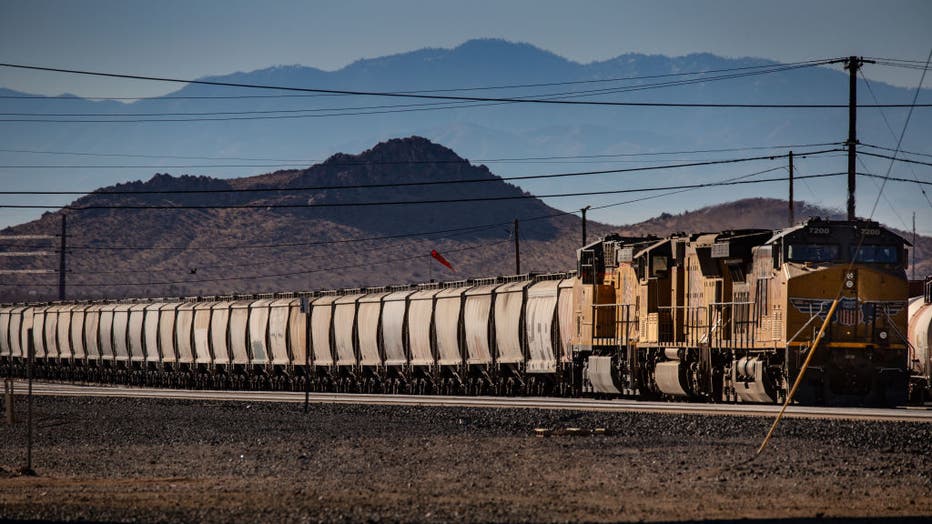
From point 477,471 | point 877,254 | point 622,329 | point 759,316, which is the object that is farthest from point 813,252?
point 477,471

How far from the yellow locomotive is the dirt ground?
140 inches

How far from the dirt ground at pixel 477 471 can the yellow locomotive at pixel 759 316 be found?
3552 millimetres

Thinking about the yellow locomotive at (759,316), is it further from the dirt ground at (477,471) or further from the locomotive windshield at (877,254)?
the dirt ground at (477,471)

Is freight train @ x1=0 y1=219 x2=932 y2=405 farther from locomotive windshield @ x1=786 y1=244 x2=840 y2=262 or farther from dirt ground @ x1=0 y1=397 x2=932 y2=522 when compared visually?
dirt ground @ x1=0 y1=397 x2=932 y2=522

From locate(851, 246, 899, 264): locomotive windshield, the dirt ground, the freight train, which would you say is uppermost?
locate(851, 246, 899, 264): locomotive windshield

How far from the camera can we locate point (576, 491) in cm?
1474

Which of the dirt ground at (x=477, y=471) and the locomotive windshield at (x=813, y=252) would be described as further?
the locomotive windshield at (x=813, y=252)

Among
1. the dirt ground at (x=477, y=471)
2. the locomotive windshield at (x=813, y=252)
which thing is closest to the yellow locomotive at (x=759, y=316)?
the locomotive windshield at (x=813, y=252)

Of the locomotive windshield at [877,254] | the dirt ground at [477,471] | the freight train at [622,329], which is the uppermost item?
the locomotive windshield at [877,254]

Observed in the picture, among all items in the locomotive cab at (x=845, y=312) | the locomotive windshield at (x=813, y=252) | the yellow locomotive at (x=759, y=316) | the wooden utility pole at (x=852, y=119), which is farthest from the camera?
the wooden utility pole at (x=852, y=119)

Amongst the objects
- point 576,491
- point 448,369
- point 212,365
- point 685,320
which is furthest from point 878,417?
point 212,365

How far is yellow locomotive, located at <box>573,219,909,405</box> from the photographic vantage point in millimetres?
25719

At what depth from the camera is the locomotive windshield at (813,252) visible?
1027 inches

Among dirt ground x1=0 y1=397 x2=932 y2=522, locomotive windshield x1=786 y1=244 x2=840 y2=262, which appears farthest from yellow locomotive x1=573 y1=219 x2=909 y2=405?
dirt ground x1=0 y1=397 x2=932 y2=522
